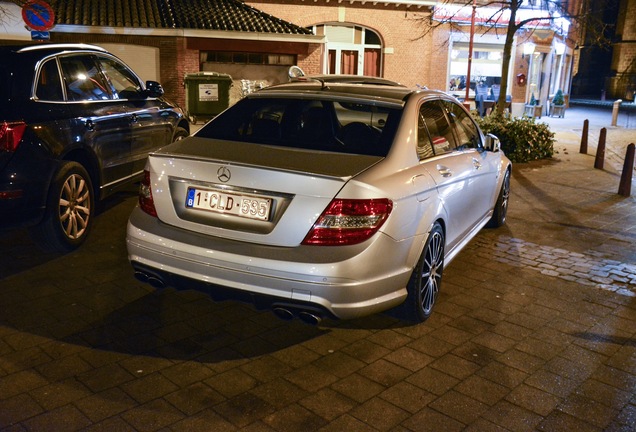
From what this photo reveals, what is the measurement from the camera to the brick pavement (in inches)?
134

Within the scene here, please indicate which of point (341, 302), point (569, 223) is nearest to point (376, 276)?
point (341, 302)

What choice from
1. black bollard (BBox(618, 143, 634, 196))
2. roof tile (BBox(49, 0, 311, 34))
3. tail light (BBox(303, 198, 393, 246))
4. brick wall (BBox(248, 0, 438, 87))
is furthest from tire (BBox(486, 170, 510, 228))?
brick wall (BBox(248, 0, 438, 87))

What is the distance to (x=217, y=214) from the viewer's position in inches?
156

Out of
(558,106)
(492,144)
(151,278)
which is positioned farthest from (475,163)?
(558,106)

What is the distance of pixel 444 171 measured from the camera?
481 cm

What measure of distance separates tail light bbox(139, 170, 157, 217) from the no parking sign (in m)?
6.75

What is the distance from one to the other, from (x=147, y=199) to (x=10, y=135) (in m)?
1.74

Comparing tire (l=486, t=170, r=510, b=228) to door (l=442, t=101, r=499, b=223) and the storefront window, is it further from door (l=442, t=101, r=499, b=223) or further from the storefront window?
the storefront window

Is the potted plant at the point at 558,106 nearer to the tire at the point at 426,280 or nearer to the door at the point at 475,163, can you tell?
the door at the point at 475,163

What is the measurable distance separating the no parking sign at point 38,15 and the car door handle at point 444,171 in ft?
24.7

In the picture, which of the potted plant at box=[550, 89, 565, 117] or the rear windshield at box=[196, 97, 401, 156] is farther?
the potted plant at box=[550, 89, 565, 117]

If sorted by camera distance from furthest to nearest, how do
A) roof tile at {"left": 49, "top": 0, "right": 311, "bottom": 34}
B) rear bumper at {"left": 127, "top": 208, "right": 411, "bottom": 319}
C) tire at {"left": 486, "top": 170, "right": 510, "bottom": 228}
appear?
roof tile at {"left": 49, "top": 0, "right": 311, "bottom": 34} → tire at {"left": 486, "top": 170, "right": 510, "bottom": 228} → rear bumper at {"left": 127, "top": 208, "right": 411, "bottom": 319}

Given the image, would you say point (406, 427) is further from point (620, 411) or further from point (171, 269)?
point (171, 269)

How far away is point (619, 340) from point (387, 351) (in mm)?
1713
